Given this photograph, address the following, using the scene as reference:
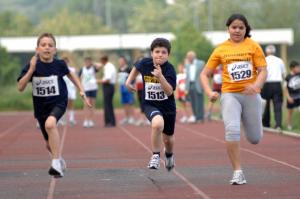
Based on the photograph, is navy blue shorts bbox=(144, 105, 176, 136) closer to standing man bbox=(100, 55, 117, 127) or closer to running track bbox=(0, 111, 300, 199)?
running track bbox=(0, 111, 300, 199)

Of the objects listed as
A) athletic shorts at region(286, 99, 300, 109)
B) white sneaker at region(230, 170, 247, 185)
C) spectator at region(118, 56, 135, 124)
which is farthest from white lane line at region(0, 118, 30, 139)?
white sneaker at region(230, 170, 247, 185)

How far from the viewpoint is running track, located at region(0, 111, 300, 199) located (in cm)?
1191

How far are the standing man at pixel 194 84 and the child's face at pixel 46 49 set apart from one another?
52.1 feet

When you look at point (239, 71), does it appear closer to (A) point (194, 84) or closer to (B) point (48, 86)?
(B) point (48, 86)

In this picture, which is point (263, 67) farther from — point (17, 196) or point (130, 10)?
point (130, 10)

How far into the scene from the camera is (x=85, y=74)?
2875cm

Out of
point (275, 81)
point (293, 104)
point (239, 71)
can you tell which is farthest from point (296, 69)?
point (239, 71)

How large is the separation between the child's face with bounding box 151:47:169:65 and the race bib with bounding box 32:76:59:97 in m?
1.38

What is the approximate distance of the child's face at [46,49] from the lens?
13352 mm

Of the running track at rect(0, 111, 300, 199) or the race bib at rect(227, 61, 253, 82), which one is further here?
the race bib at rect(227, 61, 253, 82)

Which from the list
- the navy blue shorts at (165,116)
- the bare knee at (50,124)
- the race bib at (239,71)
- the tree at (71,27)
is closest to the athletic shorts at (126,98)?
the navy blue shorts at (165,116)

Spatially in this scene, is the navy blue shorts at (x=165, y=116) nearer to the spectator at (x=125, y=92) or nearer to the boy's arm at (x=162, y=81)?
the boy's arm at (x=162, y=81)

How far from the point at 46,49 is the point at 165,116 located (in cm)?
187

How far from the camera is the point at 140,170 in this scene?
1469 cm
